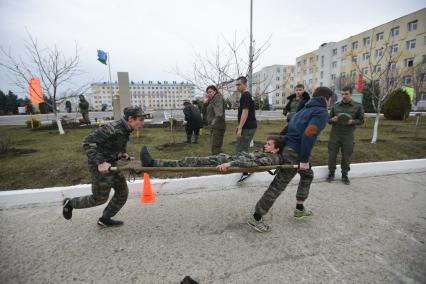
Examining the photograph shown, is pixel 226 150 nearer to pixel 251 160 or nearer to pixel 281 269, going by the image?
pixel 251 160

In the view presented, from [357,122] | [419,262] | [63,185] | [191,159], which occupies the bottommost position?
[419,262]

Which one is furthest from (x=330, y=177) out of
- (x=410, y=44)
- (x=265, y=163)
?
(x=410, y=44)

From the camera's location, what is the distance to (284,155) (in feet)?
8.97

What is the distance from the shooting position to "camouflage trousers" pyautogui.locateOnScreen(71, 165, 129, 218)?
2.44 metres

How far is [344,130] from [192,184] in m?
3.04

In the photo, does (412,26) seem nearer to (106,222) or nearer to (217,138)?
(217,138)

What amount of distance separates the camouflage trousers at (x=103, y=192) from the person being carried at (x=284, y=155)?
0.39 meters

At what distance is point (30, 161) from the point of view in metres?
5.00

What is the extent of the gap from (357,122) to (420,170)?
2553mm

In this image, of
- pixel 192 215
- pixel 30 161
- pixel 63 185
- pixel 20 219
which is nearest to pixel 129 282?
pixel 192 215

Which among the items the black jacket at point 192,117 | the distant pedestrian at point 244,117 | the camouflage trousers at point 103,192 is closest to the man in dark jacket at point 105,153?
the camouflage trousers at point 103,192

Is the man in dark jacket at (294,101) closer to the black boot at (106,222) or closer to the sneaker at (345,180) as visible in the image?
the sneaker at (345,180)

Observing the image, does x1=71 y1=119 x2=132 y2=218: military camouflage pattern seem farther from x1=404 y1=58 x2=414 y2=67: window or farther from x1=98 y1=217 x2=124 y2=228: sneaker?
x1=404 y1=58 x2=414 y2=67: window

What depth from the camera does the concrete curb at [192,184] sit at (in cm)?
334
